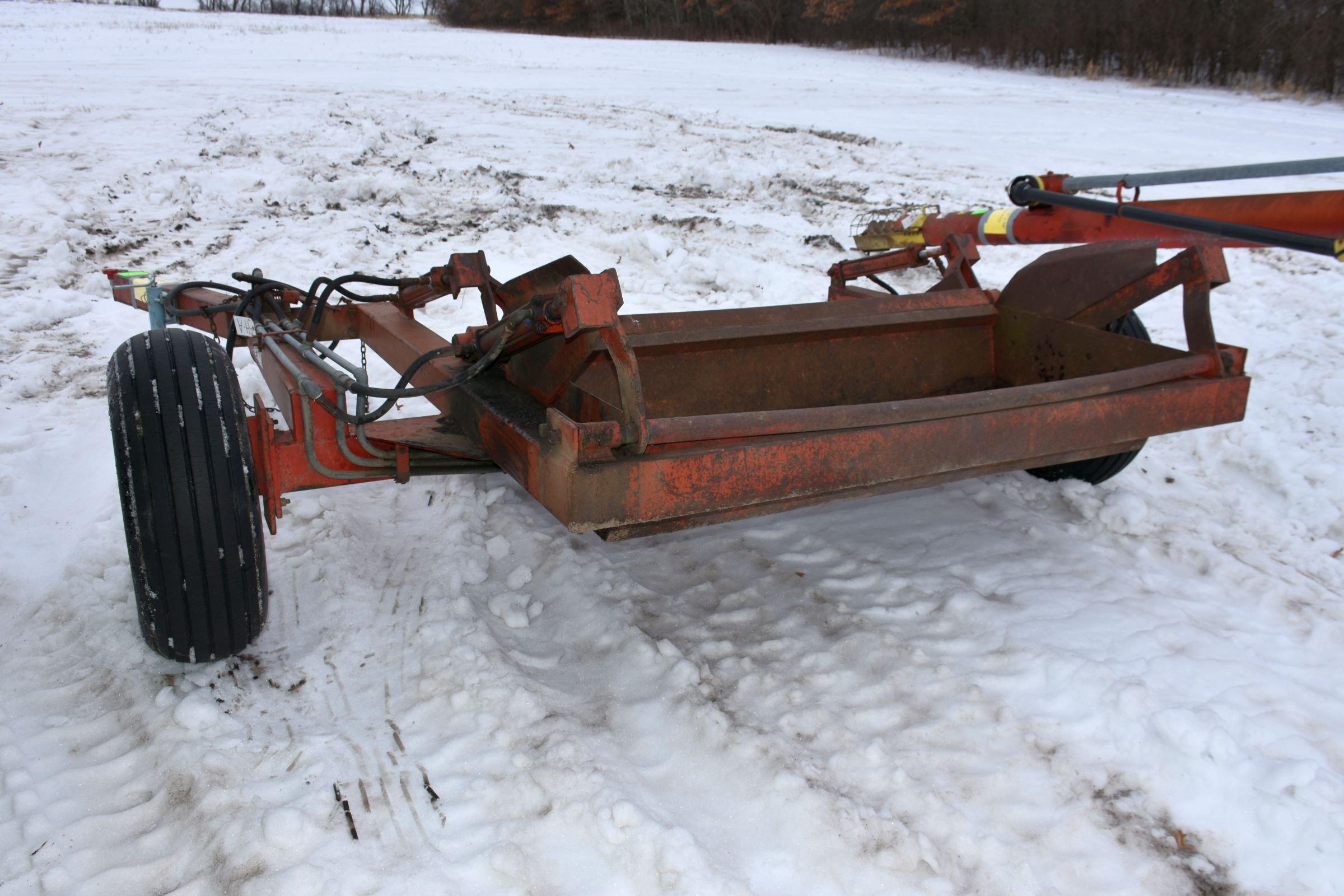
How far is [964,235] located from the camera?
168 inches

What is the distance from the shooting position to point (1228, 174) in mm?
3826

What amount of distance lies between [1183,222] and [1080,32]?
17.9 metres

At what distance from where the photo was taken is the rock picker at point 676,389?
2.46m

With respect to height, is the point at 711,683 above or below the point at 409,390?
below

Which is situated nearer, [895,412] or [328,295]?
[895,412]

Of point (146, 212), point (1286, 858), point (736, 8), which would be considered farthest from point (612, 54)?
point (1286, 858)

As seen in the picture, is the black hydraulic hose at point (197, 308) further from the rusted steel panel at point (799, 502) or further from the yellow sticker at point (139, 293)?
the rusted steel panel at point (799, 502)

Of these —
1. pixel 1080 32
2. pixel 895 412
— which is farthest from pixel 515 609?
pixel 1080 32

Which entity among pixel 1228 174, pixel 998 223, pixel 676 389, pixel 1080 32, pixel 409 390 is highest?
pixel 1080 32

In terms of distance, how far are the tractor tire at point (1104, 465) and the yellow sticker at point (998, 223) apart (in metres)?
0.76

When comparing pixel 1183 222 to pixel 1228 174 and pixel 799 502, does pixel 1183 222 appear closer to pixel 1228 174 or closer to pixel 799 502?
pixel 1228 174

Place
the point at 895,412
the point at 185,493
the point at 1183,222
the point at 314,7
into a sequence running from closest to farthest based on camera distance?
the point at 185,493 → the point at 895,412 → the point at 1183,222 → the point at 314,7

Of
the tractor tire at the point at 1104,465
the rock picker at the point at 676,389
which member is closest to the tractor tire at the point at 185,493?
the rock picker at the point at 676,389

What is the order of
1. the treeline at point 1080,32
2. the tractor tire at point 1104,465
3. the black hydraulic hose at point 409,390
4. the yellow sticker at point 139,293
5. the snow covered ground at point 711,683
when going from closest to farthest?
1. the snow covered ground at point 711,683
2. the black hydraulic hose at point 409,390
3. the tractor tire at point 1104,465
4. the yellow sticker at point 139,293
5. the treeline at point 1080,32
